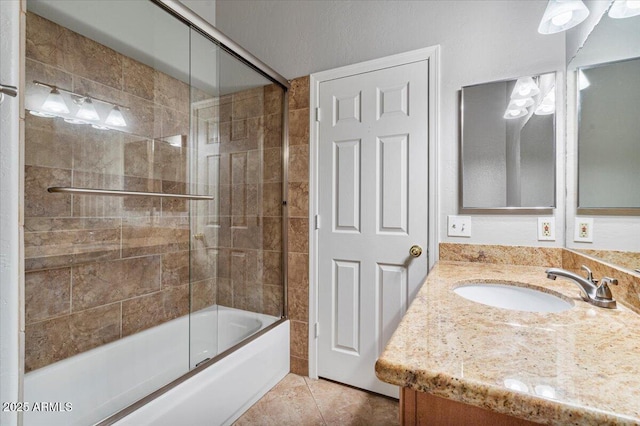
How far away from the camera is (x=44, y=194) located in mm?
1362

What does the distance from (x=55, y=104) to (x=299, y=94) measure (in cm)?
129

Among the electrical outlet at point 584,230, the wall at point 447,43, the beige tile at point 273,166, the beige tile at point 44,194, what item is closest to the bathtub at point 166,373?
the beige tile at point 44,194

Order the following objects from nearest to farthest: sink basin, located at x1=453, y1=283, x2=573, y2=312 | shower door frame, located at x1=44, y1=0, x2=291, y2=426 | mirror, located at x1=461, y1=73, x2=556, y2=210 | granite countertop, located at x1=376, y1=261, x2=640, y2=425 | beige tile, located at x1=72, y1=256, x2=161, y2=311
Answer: granite countertop, located at x1=376, y1=261, x2=640, y2=425, sink basin, located at x1=453, y1=283, x2=573, y2=312, shower door frame, located at x1=44, y1=0, x2=291, y2=426, mirror, located at x1=461, y1=73, x2=556, y2=210, beige tile, located at x1=72, y1=256, x2=161, y2=311

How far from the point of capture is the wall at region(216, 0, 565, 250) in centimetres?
145

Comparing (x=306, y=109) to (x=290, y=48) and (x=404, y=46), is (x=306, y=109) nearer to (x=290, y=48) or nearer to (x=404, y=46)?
(x=290, y=48)

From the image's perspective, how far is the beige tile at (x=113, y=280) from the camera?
1.52 metres

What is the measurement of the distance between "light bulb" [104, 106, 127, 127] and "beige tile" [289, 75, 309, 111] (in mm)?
1000

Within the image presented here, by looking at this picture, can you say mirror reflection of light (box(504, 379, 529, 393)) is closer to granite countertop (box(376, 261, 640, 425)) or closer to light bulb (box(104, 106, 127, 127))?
granite countertop (box(376, 261, 640, 425))

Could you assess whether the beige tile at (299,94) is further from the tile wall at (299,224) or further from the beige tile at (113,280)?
the beige tile at (113,280)

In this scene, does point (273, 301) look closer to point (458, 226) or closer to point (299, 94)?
point (458, 226)

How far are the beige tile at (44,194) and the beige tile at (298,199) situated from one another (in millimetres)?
1184

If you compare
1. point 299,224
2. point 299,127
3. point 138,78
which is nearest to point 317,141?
point 299,127

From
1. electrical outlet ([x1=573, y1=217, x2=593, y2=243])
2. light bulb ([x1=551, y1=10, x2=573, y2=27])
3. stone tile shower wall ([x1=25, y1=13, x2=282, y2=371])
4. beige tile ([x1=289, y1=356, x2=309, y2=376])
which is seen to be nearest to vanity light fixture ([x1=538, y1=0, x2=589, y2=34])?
light bulb ([x1=551, y1=10, x2=573, y2=27])

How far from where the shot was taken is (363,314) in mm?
1832
